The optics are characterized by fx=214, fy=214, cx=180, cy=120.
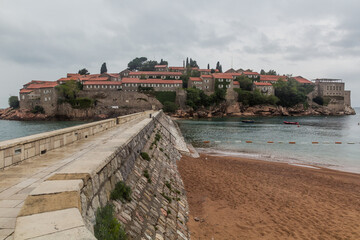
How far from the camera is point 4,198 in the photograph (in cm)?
439

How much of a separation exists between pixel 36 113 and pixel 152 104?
4246 cm

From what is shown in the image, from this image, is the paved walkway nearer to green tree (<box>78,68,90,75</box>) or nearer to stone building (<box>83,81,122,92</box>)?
stone building (<box>83,81,122,92</box>)

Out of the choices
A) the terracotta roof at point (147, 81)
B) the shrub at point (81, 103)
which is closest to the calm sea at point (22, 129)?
the shrub at point (81, 103)

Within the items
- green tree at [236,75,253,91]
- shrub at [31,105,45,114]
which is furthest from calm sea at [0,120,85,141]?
green tree at [236,75,253,91]

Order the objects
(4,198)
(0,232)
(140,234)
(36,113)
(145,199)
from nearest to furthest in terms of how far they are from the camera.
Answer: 1. (0,232)
2. (4,198)
3. (140,234)
4. (145,199)
5. (36,113)

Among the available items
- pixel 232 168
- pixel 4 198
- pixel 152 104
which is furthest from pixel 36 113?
pixel 4 198

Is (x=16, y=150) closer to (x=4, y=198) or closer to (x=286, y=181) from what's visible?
(x=4, y=198)

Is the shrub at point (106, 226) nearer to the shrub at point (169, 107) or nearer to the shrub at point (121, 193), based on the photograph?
the shrub at point (121, 193)

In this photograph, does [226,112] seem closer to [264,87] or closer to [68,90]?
[264,87]

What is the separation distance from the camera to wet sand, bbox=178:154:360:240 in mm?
7770

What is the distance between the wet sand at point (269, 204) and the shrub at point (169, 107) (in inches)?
2835

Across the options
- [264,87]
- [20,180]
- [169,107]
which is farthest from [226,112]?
[20,180]

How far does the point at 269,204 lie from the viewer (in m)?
9.96

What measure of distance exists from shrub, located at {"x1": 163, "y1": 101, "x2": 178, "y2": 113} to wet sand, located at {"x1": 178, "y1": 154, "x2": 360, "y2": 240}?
2835 inches
